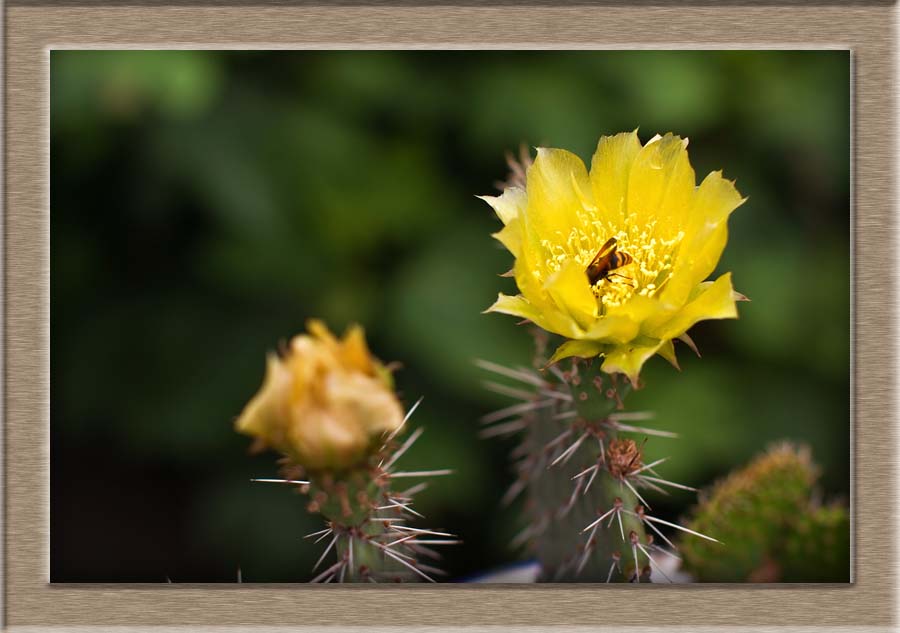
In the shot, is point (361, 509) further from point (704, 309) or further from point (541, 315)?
point (704, 309)

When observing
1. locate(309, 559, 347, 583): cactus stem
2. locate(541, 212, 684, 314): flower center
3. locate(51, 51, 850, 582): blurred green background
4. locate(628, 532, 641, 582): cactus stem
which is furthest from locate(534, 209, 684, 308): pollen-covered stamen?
locate(51, 51, 850, 582): blurred green background

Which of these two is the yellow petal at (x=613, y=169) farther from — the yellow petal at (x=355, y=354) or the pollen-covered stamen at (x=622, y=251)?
the yellow petal at (x=355, y=354)

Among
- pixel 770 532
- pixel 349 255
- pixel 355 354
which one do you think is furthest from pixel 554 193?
pixel 349 255

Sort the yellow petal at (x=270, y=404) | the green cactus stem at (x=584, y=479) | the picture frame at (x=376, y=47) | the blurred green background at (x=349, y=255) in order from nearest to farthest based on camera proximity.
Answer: the yellow petal at (x=270, y=404)
the green cactus stem at (x=584, y=479)
the picture frame at (x=376, y=47)
the blurred green background at (x=349, y=255)

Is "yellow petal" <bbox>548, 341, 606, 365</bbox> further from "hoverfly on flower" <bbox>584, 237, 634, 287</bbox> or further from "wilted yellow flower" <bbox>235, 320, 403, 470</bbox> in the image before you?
"wilted yellow flower" <bbox>235, 320, 403, 470</bbox>

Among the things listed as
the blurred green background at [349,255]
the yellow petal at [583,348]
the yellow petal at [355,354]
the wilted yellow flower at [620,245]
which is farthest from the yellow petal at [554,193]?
the blurred green background at [349,255]

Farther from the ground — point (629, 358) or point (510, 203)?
point (510, 203)

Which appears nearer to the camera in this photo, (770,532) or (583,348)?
(583,348)

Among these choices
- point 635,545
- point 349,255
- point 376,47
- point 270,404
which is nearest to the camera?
point 270,404
